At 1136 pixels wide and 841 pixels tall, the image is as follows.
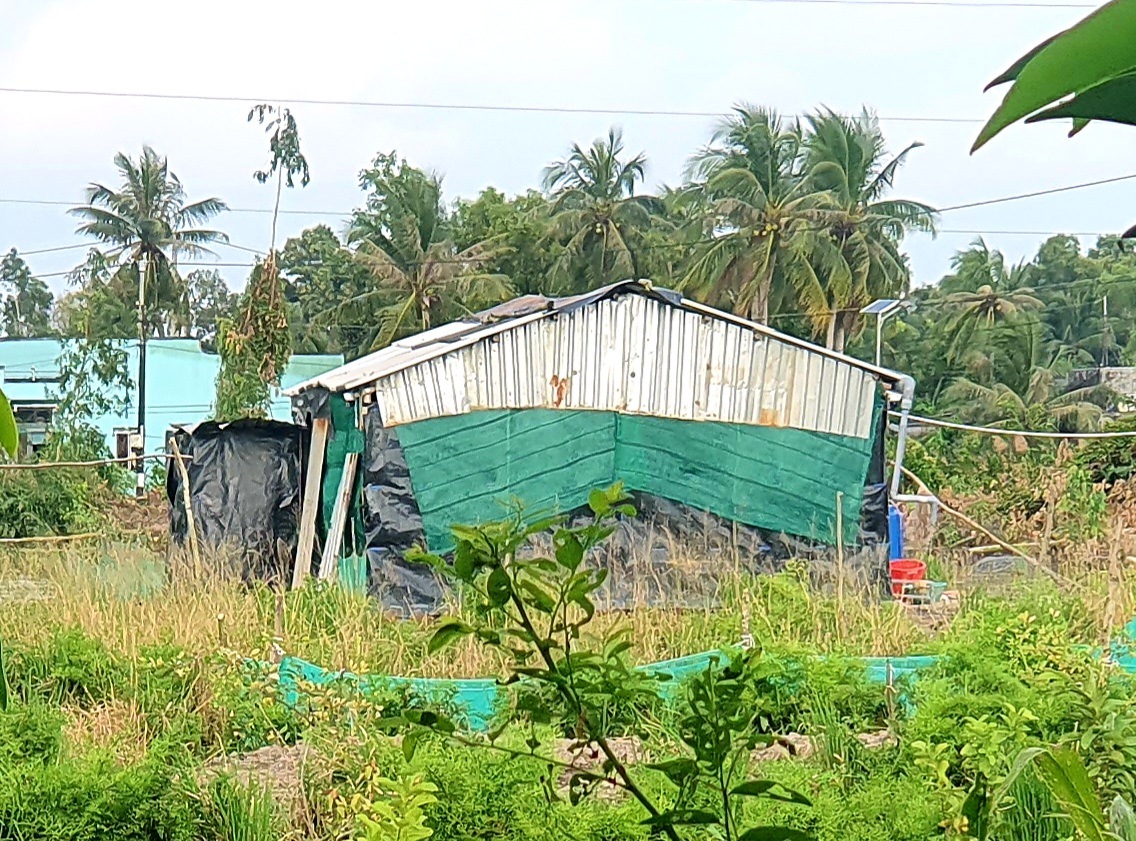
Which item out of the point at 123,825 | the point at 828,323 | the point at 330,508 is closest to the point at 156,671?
the point at 123,825

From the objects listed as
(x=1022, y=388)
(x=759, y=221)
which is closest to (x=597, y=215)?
(x=759, y=221)

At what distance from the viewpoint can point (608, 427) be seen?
4.02 meters

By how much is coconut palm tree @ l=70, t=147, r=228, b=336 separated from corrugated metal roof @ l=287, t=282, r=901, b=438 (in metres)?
10.5

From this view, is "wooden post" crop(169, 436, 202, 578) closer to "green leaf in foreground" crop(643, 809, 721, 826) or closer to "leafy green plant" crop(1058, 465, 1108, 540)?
"leafy green plant" crop(1058, 465, 1108, 540)

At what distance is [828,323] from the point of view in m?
12.7

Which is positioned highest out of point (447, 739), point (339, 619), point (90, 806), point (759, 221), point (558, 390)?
point (759, 221)

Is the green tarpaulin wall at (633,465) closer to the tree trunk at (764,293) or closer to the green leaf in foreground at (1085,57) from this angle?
the green leaf in foreground at (1085,57)

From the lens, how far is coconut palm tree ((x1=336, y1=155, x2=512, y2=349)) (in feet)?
44.4

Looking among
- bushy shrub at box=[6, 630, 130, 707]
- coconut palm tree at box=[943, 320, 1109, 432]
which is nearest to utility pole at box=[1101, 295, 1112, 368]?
coconut palm tree at box=[943, 320, 1109, 432]

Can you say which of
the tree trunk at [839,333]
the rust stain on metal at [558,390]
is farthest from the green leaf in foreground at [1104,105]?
the tree trunk at [839,333]

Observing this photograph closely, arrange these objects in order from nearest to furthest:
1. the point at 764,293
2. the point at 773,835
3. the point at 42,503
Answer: the point at 773,835, the point at 42,503, the point at 764,293

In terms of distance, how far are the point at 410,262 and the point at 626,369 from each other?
34.0 ft

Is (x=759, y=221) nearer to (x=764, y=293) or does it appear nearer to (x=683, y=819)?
(x=764, y=293)

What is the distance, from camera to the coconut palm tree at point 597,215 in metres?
13.9
